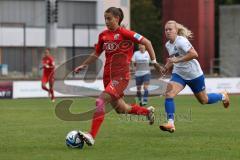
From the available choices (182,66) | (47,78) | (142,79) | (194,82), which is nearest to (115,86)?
(182,66)

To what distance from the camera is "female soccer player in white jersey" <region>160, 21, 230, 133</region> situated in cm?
1394

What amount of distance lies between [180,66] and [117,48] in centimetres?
244

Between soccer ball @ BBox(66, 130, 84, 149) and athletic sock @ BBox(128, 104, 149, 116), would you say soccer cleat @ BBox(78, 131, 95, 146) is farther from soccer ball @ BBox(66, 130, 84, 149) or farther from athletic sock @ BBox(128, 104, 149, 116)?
athletic sock @ BBox(128, 104, 149, 116)

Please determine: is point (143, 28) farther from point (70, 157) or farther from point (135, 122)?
point (70, 157)

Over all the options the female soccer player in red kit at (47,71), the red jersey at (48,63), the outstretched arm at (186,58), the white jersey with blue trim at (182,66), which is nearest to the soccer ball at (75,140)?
the outstretched arm at (186,58)

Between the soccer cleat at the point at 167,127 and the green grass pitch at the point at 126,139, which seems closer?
the green grass pitch at the point at 126,139

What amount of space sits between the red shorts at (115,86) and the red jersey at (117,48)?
0.25 feet

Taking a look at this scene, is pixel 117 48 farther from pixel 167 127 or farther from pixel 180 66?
pixel 180 66

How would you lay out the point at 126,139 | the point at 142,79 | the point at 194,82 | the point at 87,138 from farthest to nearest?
the point at 142,79 → the point at 194,82 → the point at 126,139 → the point at 87,138

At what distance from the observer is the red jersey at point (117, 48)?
40.7 feet

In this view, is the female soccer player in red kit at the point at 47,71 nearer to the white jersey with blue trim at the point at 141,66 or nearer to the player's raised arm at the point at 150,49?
the white jersey with blue trim at the point at 141,66

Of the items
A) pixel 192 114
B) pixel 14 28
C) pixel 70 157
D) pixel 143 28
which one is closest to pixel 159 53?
pixel 143 28

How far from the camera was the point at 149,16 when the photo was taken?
8362cm

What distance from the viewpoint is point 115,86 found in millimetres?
12477
